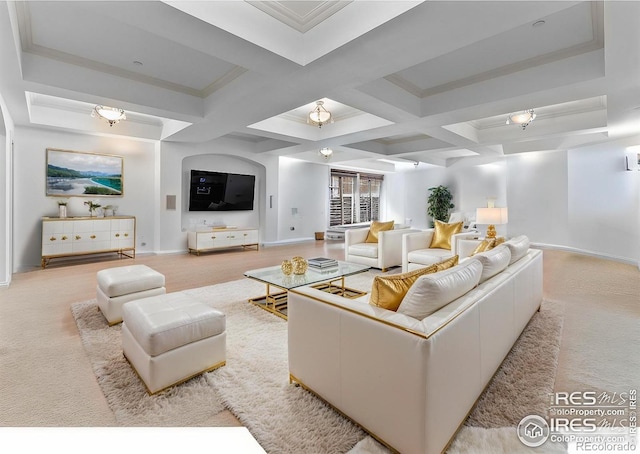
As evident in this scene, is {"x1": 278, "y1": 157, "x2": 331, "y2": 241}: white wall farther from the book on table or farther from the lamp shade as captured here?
the lamp shade

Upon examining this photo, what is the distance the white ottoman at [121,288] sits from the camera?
2898 mm

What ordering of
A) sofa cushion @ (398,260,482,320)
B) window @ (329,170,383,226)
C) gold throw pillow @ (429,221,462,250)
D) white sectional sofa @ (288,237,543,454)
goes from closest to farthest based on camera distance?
white sectional sofa @ (288,237,543,454), sofa cushion @ (398,260,482,320), gold throw pillow @ (429,221,462,250), window @ (329,170,383,226)

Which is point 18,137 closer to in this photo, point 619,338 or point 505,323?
point 505,323

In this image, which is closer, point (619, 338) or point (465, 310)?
point (465, 310)

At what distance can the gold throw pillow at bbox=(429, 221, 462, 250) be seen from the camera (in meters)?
5.09

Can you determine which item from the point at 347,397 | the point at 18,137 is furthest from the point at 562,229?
the point at 18,137

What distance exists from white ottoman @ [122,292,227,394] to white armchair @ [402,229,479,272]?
11.1 feet

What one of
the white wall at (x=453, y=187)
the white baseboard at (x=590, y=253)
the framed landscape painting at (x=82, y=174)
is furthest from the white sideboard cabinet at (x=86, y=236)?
the white baseboard at (x=590, y=253)

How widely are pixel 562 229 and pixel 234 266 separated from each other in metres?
7.99

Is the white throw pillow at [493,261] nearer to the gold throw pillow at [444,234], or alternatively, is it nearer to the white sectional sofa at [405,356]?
the white sectional sofa at [405,356]

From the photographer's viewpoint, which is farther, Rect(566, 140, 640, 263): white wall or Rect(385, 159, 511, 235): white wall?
Rect(385, 159, 511, 235): white wall

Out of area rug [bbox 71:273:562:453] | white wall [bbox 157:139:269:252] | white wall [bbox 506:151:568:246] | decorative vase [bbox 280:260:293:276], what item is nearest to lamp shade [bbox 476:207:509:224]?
area rug [bbox 71:273:562:453]

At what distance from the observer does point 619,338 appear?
2.67m

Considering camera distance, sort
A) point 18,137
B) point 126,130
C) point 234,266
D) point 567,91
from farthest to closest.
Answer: point 126,130 < point 234,266 < point 18,137 < point 567,91
